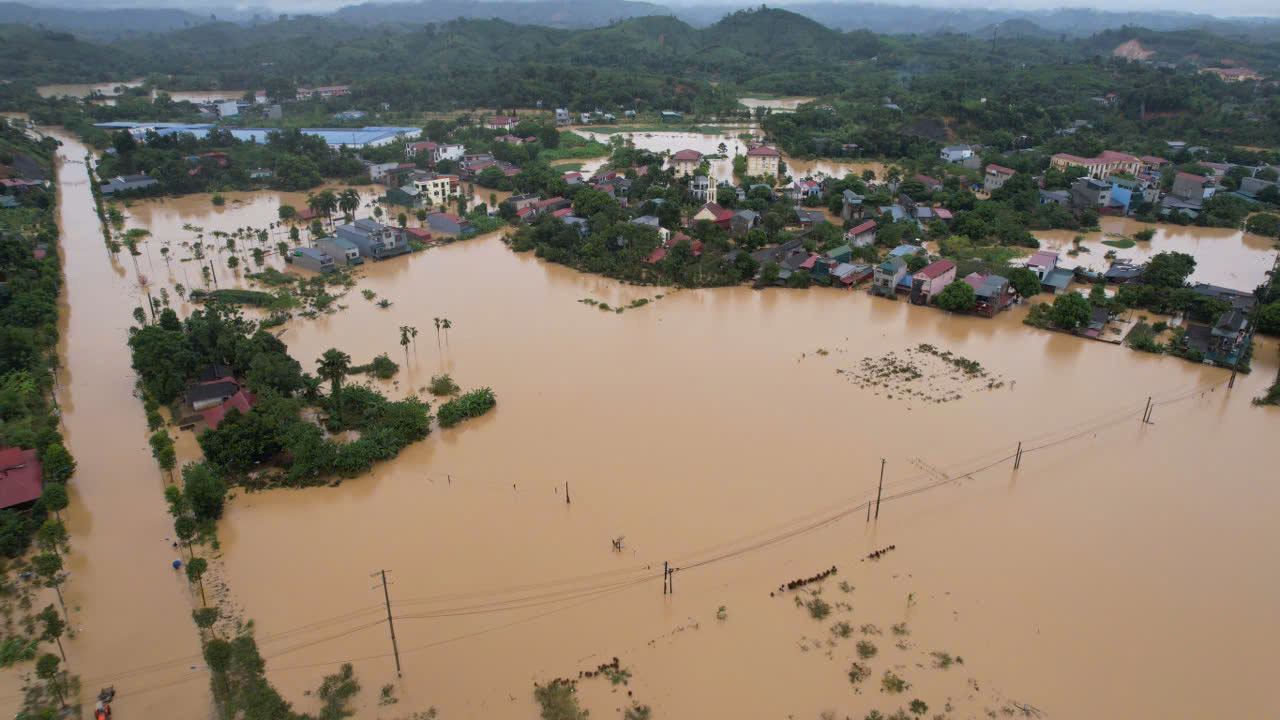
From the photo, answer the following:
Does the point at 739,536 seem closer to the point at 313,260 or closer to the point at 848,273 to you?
the point at 848,273

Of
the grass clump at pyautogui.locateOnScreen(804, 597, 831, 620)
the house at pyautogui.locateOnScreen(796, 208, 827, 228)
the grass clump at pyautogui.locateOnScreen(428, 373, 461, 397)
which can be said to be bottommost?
the grass clump at pyautogui.locateOnScreen(804, 597, 831, 620)

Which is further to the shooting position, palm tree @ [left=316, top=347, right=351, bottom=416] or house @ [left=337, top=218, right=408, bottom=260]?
house @ [left=337, top=218, right=408, bottom=260]

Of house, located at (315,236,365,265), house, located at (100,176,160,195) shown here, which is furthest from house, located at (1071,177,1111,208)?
house, located at (100,176,160,195)

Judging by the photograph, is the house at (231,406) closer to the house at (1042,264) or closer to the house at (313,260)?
the house at (313,260)

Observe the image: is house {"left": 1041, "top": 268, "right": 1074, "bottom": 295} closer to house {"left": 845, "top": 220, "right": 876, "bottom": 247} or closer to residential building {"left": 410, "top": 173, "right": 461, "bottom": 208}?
house {"left": 845, "top": 220, "right": 876, "bottom": 247}

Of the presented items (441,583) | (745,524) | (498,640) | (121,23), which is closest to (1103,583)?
(745,524)

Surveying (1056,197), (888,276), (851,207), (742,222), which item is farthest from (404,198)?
(1056,197)
